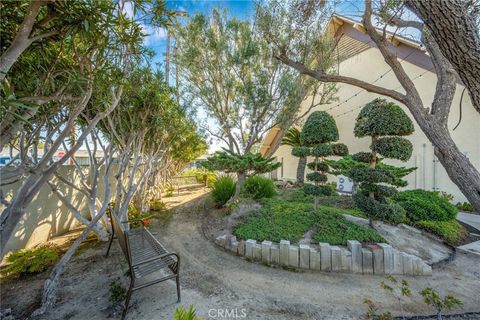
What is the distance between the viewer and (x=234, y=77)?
6.98 m

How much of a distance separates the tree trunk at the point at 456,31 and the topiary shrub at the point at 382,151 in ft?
7.11

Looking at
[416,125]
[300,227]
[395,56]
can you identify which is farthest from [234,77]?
[416,125]

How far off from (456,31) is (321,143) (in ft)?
11.3

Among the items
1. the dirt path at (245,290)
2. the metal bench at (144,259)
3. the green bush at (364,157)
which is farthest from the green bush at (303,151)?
the metal bench at (144,259)

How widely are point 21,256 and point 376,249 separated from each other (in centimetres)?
593

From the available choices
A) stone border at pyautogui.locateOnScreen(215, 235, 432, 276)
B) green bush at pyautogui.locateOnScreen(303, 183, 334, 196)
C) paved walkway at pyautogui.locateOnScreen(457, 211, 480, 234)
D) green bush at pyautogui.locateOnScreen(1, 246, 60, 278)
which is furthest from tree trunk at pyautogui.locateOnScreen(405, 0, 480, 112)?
paved walkway at pyautogui.locateOnScreen(457, 211, 480, 234)

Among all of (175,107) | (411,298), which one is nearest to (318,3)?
(175,107)

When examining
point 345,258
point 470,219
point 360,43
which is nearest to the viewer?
point 345,258

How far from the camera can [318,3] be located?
14.1 feet

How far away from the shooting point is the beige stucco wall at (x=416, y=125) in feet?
21.0

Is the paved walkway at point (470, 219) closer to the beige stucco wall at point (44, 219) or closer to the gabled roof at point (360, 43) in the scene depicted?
the gabled roof at point (360, 43)

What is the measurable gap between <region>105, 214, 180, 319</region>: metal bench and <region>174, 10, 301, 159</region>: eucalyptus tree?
512 centimetres

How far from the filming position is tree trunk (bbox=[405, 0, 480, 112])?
5.60ft

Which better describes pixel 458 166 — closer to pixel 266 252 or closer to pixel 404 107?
pixel 266 252
